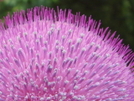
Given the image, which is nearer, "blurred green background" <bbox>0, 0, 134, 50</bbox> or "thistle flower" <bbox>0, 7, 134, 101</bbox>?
"thistle flower" <bbox>0, 7, 134, 101</bbox>

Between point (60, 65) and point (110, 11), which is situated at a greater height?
point (110, 11)

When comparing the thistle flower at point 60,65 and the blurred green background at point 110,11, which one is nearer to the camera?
the thistle flower at point 60,65

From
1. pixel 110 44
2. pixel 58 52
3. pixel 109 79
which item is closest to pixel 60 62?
pixel 58 52

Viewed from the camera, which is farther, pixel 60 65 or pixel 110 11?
pixel 110 11

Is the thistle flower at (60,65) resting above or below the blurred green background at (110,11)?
below

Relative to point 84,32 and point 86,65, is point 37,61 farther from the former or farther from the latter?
point 84,32

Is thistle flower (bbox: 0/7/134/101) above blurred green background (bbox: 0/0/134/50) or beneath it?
beneath
